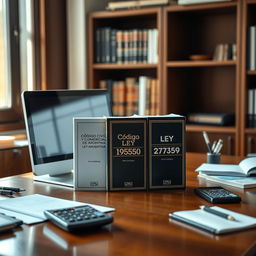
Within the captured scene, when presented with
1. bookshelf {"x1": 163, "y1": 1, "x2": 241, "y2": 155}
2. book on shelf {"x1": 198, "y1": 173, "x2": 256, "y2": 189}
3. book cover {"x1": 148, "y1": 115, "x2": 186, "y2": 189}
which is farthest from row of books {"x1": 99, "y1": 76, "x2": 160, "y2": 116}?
book cover {"x1": 148, "y1": 115, "x2": 186, "y2": 189}

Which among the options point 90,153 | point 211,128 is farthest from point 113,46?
point 90,153

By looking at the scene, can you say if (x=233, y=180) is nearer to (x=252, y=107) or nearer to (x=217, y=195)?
(x=217, y=195)

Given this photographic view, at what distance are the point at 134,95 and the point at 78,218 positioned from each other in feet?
8.73

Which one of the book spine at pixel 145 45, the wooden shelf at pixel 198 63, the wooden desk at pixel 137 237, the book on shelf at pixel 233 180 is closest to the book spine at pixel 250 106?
the wooden shelf at pixel 198 63

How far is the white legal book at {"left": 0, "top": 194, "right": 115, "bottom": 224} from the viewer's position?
160cm

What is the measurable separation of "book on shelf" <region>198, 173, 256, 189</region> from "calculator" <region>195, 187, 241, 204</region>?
160 mm

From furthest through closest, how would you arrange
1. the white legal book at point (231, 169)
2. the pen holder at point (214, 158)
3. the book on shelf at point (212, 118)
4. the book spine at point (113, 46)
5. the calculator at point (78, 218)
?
the book spine at point (113, 46) < the book on shelf at point (212, 118) < the pen holder at point (214, 158) < the white legal book at point (231, 169) < the calculator at point (78, 218)

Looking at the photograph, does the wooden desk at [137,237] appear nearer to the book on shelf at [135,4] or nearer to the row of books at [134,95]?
the row of books at [134,95]

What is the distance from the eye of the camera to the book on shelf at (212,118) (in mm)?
3771

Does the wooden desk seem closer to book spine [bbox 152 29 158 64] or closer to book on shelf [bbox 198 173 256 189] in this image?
book on shelf [bbox 198 173 256 189]

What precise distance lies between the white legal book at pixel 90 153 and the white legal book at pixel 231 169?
494 mm

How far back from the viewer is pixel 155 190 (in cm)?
199

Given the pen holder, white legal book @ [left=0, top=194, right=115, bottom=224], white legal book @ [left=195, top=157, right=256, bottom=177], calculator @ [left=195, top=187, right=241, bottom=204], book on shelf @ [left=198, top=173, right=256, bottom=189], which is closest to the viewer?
white legal book @ [left=0, top=194, right=115, bottom=224]

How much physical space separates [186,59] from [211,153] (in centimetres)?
177
